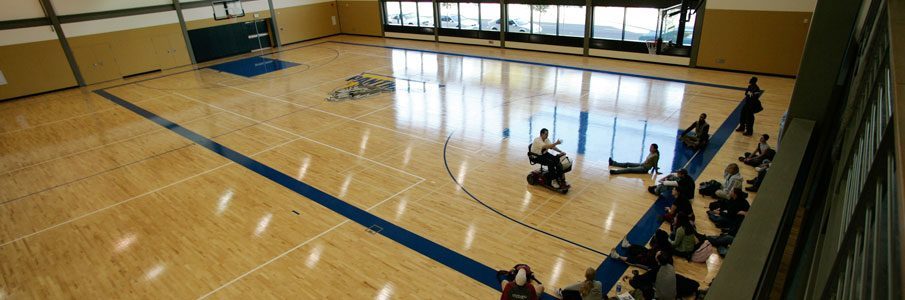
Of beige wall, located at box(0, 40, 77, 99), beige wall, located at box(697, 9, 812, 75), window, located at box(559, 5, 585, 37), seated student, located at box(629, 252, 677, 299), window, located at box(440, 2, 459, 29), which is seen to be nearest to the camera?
seated student, located at box(629, 252, 677, 299)

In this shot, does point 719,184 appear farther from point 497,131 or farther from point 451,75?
point 451,75

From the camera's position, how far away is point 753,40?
1720 cm

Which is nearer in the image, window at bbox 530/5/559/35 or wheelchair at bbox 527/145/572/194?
wheelchair at bbox 527/145/572/194

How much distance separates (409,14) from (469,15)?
14.7ft

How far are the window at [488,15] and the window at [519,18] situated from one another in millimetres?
782

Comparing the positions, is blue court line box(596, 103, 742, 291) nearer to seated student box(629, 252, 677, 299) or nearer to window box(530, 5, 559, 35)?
seated student box(629, 252, 677, 299)

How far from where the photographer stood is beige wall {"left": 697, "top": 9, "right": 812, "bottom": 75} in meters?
16.3

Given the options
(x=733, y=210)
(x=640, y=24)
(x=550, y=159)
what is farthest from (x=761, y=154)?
(x=640, y=24)

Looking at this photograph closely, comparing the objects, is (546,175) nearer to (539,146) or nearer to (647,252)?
(539,146)

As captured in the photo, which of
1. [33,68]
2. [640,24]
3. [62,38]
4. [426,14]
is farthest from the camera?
[426,14]

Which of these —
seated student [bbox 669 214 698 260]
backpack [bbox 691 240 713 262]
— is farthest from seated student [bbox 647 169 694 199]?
backpack [bbox 691 240 713 262]

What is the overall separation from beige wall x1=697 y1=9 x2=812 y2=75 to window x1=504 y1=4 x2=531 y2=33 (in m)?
8.23

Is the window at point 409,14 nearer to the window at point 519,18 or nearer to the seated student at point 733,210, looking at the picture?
the window at point 519,18

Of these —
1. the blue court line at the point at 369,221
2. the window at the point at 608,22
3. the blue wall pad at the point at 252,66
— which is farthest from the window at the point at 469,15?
the blue court line at the point at 369,221
